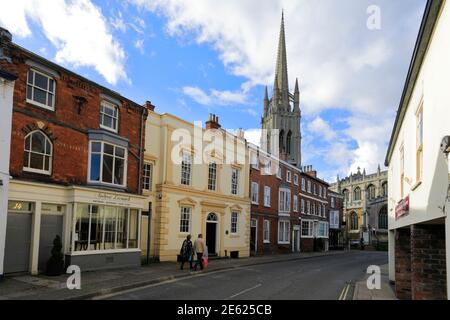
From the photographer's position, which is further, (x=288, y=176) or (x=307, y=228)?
(x=307, y=228)

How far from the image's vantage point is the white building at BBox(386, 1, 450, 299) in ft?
21.1

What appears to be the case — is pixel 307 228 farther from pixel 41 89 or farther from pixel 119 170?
pixel 41 89

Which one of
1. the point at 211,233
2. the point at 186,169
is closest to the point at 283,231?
the point at 211,233

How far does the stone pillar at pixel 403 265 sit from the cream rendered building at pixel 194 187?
13.2 m

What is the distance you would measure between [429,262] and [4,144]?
44.0 feet

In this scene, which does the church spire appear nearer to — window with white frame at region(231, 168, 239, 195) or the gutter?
window with white frame at region(231, 168, 239, 195)

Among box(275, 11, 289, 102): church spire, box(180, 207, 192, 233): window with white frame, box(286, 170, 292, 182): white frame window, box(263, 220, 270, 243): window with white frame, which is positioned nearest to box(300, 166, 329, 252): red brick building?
box(286, 170, 292, 182): white frame window

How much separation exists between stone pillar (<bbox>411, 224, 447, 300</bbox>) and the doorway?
19009 mm

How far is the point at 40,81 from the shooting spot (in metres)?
16.1
